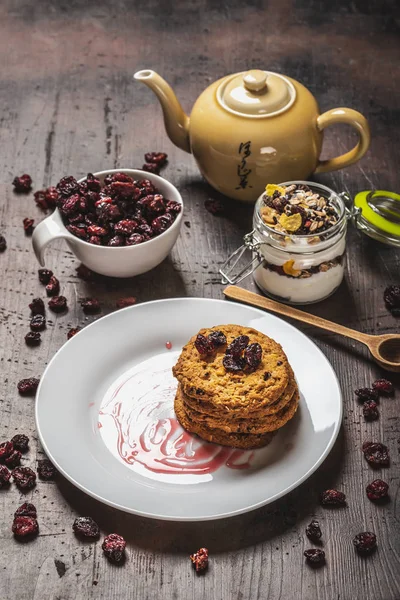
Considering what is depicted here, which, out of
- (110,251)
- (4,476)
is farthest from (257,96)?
(4,476)

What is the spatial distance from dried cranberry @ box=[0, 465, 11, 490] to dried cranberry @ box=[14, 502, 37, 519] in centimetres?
9

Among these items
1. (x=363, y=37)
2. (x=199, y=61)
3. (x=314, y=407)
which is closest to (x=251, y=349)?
→ (x=314, y=407)

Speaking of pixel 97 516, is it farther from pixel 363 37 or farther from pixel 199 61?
pixel 363 37

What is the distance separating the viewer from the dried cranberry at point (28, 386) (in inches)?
81.7

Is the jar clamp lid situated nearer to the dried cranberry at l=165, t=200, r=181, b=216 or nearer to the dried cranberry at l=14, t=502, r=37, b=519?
the dried cranberry at l=165, t=200, r=181, b=216

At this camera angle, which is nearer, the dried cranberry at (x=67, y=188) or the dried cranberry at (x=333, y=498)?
the dried cranberry at (x=333, y=498)

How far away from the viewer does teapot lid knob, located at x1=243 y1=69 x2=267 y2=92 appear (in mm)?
2416

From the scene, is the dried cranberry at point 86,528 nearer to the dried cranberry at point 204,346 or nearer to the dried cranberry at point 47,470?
the dried cranberry at point 47,470

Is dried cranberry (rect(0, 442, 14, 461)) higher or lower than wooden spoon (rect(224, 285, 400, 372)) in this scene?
lower

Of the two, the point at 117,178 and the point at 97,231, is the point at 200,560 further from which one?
the point at 117,178

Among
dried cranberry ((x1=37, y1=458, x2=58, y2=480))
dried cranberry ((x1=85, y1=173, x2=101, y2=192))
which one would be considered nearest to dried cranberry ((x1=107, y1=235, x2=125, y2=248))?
dried cranberry ((x1=85, y1=173, x2=101, y2=192))

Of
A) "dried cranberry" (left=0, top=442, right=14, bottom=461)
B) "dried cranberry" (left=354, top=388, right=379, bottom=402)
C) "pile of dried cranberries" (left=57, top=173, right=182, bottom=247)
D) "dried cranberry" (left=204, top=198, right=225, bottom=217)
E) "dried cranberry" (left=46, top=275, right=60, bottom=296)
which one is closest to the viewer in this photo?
"dried cranberry" (left=0, top=442, right=14, bottom=461)

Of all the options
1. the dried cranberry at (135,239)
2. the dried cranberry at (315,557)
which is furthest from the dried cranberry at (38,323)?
the dried cranberry at (315,557)

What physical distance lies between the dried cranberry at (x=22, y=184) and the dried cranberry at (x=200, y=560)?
4.97 ft
